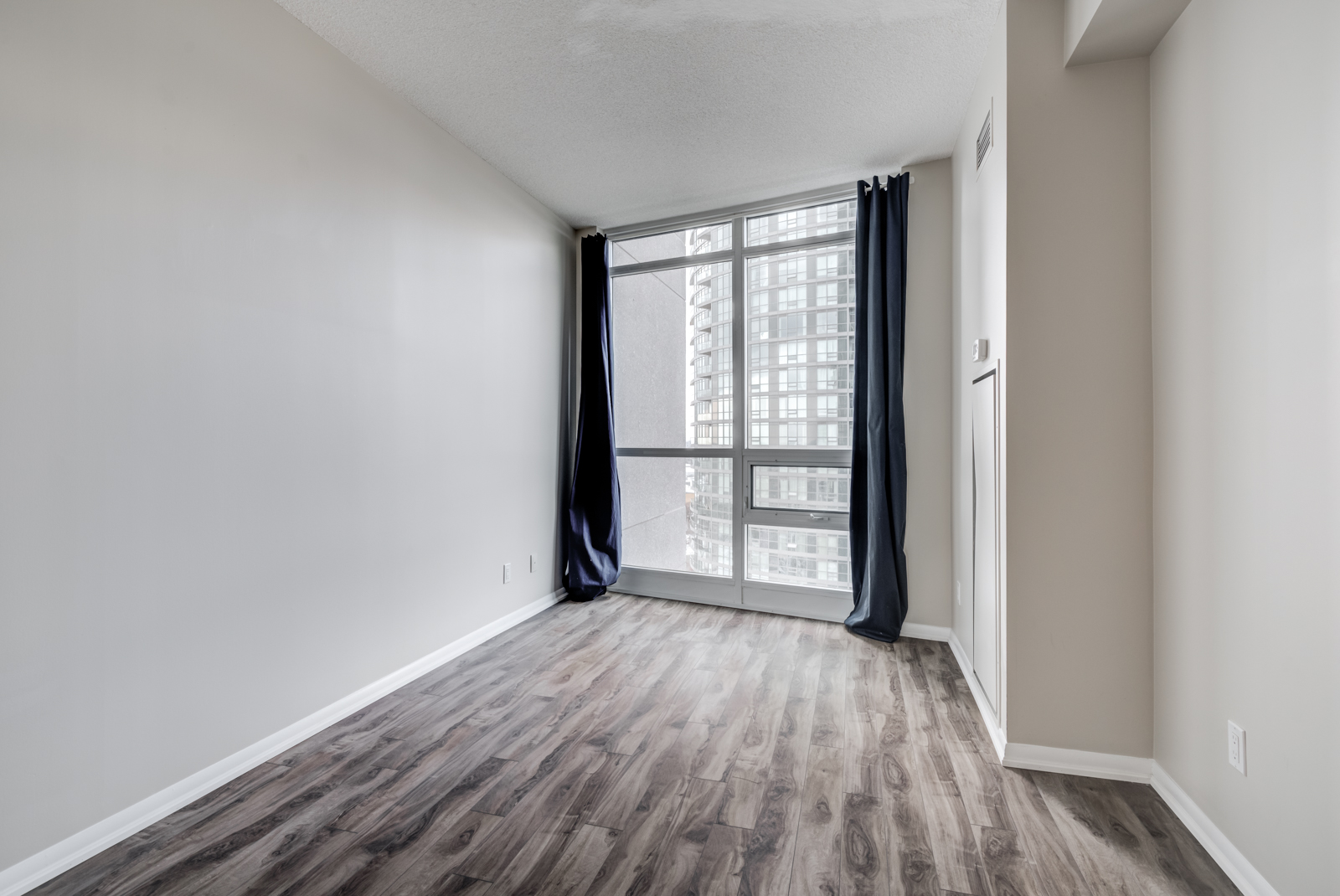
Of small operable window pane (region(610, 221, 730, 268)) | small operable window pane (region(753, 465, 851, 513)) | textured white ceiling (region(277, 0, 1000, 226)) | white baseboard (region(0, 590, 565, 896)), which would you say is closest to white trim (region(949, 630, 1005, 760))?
small operable window pane (region(753, 465, 851, 513))

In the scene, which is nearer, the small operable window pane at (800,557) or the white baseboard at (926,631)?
the white baseboard at (926,631)

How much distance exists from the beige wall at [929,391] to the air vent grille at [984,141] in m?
0.73

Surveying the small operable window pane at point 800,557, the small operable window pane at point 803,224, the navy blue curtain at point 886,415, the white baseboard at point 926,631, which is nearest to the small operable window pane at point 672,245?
the small operable window pane at point 803,224

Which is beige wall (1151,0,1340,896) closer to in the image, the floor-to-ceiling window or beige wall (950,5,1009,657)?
beige wall (950,5,1009,657)

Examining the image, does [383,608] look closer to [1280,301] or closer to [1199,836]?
[1199,836]

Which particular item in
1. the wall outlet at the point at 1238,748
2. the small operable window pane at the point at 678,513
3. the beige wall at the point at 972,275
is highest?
the beige wall at the point at 972,275

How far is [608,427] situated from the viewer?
4.04 m

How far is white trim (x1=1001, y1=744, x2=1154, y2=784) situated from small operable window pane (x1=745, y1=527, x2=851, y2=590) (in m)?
1.58

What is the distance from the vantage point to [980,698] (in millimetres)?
2402

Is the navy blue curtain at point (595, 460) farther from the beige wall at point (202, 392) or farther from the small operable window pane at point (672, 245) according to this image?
the beige wall at point (202, 392)

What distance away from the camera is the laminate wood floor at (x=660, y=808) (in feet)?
4.80

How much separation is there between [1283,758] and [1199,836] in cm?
48

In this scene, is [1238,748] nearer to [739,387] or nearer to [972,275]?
[972,275]

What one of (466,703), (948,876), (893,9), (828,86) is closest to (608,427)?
(466,703)
